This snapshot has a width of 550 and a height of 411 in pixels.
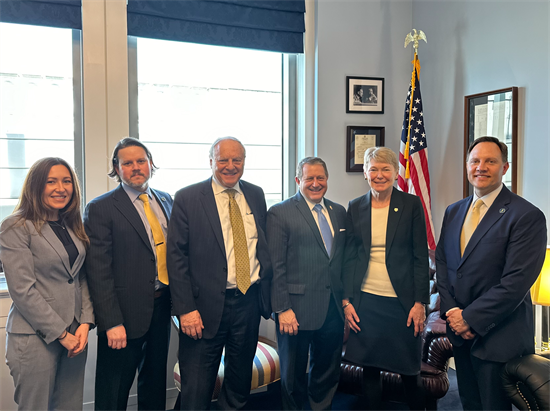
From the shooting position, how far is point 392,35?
352 cm

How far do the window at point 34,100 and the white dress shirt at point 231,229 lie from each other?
1.32m

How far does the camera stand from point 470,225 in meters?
1.99

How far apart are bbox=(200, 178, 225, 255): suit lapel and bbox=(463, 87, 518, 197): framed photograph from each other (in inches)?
76.5

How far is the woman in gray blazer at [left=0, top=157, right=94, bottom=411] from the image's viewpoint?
5.76 ft

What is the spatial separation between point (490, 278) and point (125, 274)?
64.5 inches

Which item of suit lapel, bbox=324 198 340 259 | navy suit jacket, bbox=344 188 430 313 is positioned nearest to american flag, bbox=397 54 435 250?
navy suit jacket, bbox=344 188 430 313

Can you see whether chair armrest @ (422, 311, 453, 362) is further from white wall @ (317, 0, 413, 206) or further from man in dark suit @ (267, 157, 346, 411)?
white wall @ (317, 0, 413, 206)

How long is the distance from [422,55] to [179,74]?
2008 mm

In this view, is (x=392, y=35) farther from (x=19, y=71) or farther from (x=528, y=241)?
(x=19, y=71)

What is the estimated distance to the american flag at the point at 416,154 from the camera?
3.26 m

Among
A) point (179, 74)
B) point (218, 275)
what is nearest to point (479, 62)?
point (179, 74)

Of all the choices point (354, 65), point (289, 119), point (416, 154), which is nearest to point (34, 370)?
point (289, 119)

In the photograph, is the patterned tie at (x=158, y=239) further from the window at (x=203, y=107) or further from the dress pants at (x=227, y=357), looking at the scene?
the window at (x=203, y=107)

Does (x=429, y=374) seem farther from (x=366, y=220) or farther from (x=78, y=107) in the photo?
(x=78, y=107)
